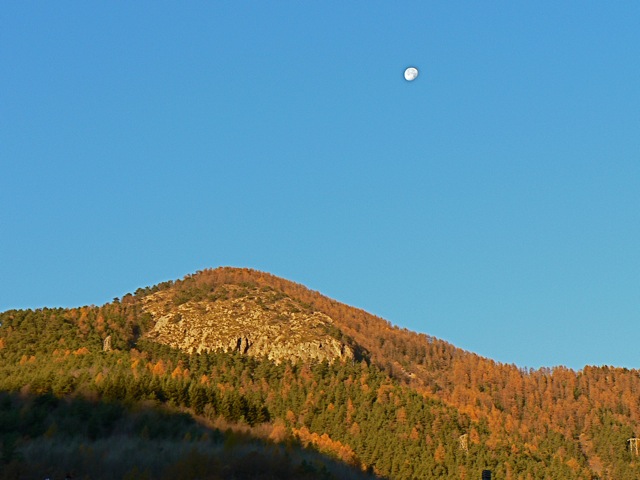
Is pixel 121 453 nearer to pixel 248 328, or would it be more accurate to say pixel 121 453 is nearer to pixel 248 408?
pixel 248 408

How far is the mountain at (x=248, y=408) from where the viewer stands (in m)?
55.5

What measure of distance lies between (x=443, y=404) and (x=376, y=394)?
19134mm

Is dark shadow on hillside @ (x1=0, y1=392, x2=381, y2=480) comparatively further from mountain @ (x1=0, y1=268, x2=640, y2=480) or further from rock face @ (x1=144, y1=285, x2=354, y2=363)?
rock face @ (x1=144, y1=285, x2=354, y2=363)

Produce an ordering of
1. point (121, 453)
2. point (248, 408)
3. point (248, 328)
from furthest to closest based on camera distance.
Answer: point (248, 328), point (248, 408), point (121, 453)

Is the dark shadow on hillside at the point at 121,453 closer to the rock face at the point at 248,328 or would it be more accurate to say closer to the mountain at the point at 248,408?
the mountain at the point at 248,408

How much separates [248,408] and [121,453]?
5252cm

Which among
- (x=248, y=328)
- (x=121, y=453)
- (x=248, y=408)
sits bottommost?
(x=121, y=453)

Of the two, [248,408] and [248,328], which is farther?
[248,328]

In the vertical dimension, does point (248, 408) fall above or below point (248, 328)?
below

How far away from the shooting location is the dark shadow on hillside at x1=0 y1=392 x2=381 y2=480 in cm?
4007

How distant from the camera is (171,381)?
3652 inches


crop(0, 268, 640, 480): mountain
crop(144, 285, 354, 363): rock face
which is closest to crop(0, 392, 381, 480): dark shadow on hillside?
crop(0, 268, 640, 480): mountain

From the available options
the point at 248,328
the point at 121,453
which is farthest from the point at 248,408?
the point at 248,328

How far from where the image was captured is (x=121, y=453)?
45.5 metres
